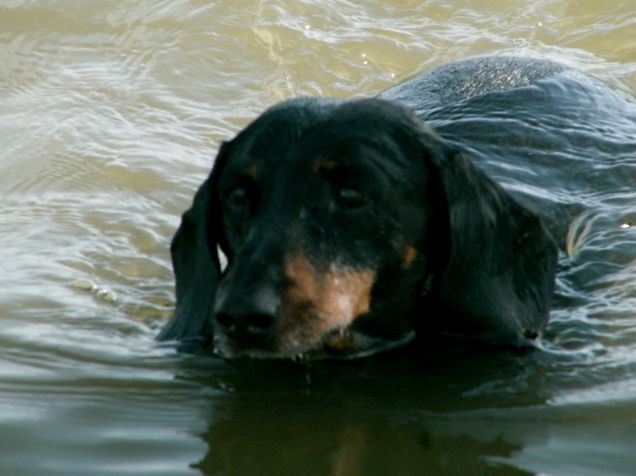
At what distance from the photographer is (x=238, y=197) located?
4922 mm

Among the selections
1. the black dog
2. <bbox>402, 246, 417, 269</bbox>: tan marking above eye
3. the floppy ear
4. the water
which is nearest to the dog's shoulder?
the water

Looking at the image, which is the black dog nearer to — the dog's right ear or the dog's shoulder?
the dog's right ear

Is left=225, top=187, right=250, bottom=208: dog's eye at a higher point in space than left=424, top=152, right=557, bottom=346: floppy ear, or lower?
higher

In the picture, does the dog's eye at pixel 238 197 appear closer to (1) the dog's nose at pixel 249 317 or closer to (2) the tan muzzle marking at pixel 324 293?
(2) the tan muzzle marking at pixel 324 293

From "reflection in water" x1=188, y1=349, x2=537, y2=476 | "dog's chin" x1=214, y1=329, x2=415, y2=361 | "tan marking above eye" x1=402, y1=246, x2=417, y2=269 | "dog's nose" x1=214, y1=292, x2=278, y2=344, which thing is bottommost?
"reflection in water" x1=188, y1=349, x2=537, y2=476

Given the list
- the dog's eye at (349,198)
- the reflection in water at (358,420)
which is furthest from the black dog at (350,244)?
the reflection in water at (358,420)

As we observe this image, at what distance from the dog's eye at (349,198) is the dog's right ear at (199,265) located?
578 mm

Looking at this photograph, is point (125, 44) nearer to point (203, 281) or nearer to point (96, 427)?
point (203, 281)

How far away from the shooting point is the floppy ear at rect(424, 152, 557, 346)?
197 inches

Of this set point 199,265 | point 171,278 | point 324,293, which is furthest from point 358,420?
point 171,278

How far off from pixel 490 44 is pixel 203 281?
534 centimetres

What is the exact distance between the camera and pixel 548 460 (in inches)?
162

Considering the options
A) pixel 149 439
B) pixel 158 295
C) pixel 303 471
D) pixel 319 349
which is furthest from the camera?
pixel 158 295

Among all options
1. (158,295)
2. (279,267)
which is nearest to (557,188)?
(158,295)
